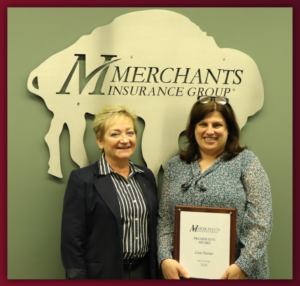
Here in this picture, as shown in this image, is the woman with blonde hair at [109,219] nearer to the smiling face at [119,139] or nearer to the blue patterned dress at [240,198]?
Result: the smiling face at [119,139]

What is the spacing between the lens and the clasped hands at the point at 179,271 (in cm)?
192

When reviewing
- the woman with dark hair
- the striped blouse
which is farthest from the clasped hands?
the striped blouse

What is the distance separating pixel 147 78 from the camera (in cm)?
240

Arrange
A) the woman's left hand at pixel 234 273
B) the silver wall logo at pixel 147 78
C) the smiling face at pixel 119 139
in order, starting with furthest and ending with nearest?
the silver wall logo at pixel 147 78 < the smiling face at pixel 119 139 < the woman's left hand at pixel 234 273

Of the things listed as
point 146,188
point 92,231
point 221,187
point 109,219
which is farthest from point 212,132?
point 92,231

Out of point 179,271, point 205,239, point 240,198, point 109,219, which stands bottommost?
point 179,271

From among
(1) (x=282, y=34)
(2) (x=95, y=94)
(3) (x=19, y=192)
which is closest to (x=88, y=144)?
(2) (x=95, y=94)

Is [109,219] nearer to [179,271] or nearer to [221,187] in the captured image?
[179,271]

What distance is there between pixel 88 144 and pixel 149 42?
34.4 inches

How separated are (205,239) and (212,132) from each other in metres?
0.65

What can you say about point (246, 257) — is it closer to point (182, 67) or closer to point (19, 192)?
point (182, 67)

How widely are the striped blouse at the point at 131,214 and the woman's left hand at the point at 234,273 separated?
51 cm

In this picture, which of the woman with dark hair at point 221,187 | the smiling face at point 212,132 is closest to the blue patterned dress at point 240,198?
the woman with dark hair at point 221,187

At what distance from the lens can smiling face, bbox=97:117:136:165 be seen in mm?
2035
